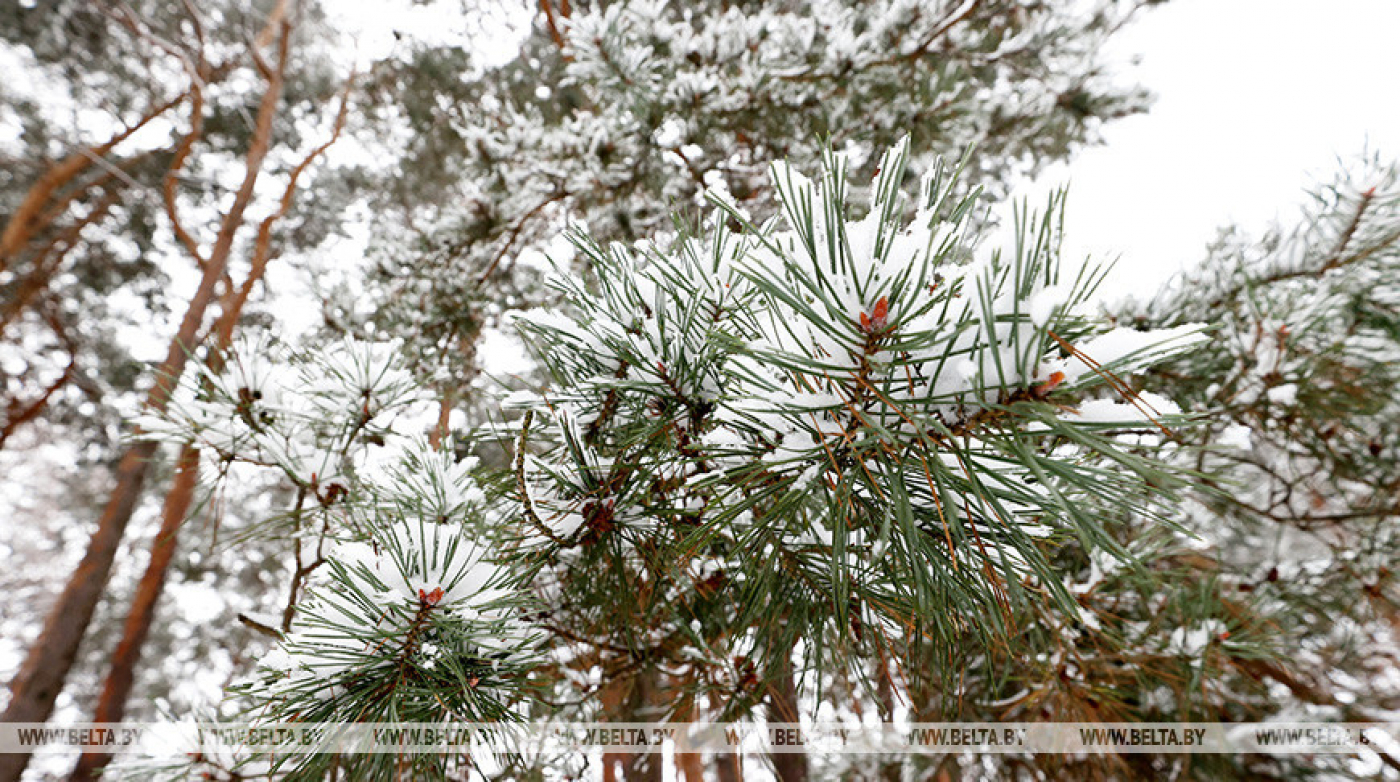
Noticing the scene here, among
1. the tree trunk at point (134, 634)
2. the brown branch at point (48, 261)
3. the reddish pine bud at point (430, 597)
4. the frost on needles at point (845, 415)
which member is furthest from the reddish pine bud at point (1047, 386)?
the brown branch at point (48, 261)

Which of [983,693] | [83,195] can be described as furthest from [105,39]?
[983,693]

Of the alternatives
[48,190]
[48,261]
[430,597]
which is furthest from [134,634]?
[430,597]

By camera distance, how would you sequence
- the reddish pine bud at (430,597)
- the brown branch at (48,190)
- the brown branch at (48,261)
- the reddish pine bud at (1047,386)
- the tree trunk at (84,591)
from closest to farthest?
the reddish pine bud at (1047,386) → the reddish pine bud at (430,597) → the tree trunk at (84,591) → the brown branch at (48,190) → the brown branch at (48,261)

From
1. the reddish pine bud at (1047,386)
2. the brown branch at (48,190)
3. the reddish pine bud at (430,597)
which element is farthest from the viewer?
the brown branch at (48,190)

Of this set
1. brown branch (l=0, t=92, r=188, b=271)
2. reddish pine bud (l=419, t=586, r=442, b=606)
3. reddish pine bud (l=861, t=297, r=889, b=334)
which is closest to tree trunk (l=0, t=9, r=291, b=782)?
brown branch (l=0, t=92, r=188, b=271)

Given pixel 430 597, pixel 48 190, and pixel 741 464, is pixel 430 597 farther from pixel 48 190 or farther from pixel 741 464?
pixel 48 190

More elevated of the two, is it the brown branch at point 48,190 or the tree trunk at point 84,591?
→ the brown branch at point 48,190

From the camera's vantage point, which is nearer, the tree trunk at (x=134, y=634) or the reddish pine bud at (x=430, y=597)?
the reddish pine bud at (x=430, y=597)

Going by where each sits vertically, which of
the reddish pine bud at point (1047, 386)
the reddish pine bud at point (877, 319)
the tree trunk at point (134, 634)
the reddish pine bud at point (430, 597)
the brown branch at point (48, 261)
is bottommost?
the reddish pine bud at point (430, 597)

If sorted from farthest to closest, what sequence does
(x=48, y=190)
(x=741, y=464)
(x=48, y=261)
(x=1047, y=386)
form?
(x=48, y=261) → (x=48, y=190) → (x=741, y=464) → (x=1047, y=386)

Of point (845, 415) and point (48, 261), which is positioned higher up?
point (48, 261)

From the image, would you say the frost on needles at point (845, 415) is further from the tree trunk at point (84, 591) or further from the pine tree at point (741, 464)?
the tree trunk at point (84, 591)

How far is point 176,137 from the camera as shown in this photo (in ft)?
16.4

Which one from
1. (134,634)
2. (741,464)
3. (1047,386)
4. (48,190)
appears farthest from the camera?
(48,190)
